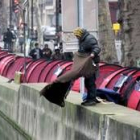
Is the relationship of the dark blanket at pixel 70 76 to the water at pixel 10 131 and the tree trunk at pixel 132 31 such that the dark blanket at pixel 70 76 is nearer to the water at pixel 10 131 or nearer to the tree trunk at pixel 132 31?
the water at pixel 10 131

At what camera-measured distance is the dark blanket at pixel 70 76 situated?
11.4 meters

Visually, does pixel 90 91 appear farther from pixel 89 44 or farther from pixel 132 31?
pixel 132 31

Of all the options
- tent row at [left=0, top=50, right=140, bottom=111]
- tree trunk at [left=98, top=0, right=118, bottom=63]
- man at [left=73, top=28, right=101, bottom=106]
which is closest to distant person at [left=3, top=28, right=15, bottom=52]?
tree trunk at [left=98, top=0, right=118, bottom=63]

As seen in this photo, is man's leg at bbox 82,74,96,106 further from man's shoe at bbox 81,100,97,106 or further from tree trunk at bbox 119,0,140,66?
tree trunk at bbox 119,0,140,66

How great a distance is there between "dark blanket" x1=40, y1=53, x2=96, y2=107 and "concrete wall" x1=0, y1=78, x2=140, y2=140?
390 millimetres

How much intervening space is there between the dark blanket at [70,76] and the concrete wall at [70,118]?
0.39m

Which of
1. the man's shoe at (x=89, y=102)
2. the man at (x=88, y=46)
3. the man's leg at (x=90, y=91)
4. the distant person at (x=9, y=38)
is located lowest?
the distant person at (x=9, y=38)

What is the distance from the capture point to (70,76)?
1148 centimetres

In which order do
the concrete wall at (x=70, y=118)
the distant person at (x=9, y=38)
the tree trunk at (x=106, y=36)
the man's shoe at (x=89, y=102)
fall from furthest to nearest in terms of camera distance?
1. the distant person at (x=9, y=38)
2. the tree trunk at (x=106, y=36)
3. the man's shoe at (x=89, y=102)
4. the concrete wall at (x=70, y=118)

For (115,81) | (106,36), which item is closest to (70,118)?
(115,81)

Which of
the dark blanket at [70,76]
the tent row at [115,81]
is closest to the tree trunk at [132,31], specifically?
the tent row at [115,81]

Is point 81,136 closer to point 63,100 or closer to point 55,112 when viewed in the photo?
point 63,100

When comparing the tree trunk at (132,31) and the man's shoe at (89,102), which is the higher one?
the tree trunk at (132,31)

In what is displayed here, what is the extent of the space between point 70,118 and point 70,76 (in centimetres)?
147
